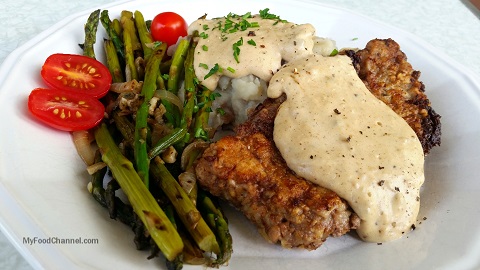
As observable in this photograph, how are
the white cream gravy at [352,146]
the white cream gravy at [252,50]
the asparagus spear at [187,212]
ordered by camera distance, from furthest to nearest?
the white cream gravy at [252,50], the white cream gravy at [352,146], the asparagus spear at [187,212]

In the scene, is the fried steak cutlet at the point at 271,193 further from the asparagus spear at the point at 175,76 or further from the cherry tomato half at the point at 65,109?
the cherry tomato half at the point at 65,109

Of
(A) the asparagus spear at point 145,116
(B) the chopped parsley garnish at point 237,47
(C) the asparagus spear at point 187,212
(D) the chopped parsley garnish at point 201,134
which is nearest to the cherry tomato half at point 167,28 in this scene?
(A) the asparagus spear at point 145,116

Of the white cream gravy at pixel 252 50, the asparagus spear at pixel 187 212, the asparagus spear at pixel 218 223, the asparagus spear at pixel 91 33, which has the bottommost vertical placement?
the asparagus spear at pixel 218 223

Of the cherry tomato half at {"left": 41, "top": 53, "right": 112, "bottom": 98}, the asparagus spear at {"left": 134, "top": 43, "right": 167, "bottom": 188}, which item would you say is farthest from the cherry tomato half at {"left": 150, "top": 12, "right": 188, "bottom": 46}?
the cherry tomato half at {"left": 41, "top": 53, "right": 112, "bottom": 98}

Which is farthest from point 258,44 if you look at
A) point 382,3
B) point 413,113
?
point 382,3

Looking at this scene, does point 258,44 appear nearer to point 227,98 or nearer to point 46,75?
point 227,98

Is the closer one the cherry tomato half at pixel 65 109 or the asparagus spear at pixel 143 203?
the asparagus spear at pixel 143 203

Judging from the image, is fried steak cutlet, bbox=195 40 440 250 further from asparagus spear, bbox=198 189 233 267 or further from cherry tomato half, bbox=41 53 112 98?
cherry tomato half, bbox=41 53 112 98

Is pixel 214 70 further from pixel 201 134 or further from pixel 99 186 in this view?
pixel 99 186
